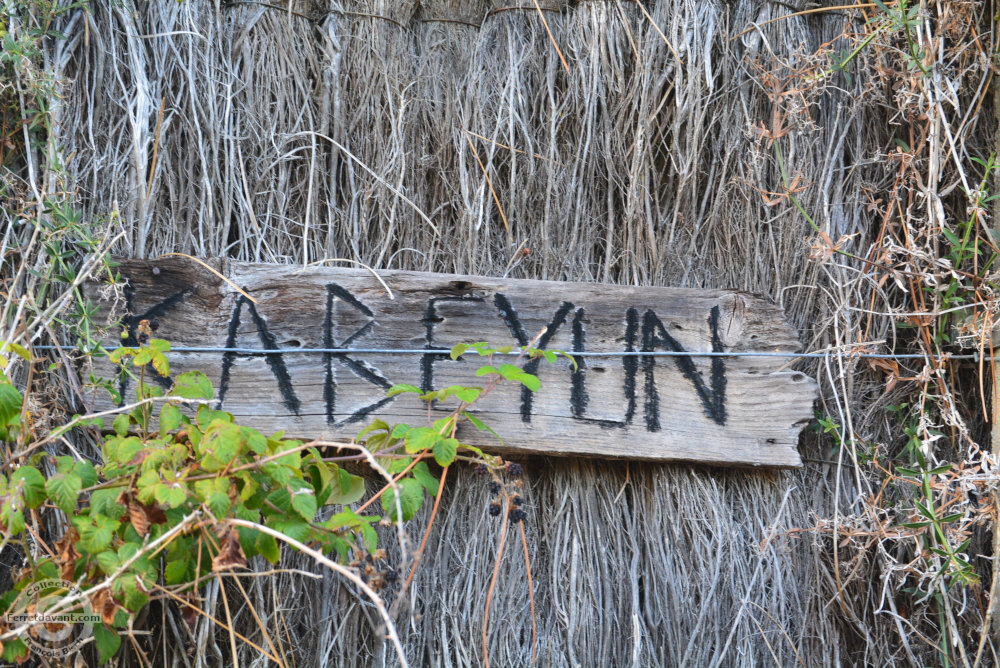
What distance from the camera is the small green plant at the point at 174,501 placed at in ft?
3.99

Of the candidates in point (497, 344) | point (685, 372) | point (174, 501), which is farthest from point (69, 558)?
point (685, 372)

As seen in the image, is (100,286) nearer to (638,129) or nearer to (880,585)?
(638,129)

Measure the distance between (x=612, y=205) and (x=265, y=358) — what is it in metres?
0.88

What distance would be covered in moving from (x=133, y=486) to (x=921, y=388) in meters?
1.65

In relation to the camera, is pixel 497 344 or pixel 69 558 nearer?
pixel 69 558

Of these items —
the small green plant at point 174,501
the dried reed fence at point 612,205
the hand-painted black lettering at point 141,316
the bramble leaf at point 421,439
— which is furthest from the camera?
the dried reed fence at point 612,205

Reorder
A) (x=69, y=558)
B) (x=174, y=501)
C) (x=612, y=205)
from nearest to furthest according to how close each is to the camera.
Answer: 1. (x=174, y=501)
2. (x=69, y=558)
3. (x=612, y=205)

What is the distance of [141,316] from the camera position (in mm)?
1648

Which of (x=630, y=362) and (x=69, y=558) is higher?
(x=630, y=362)

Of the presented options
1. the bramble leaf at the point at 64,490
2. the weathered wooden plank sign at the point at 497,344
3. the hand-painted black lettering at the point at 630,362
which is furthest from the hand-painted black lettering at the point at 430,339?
the bramble leaf at the point at 64,490

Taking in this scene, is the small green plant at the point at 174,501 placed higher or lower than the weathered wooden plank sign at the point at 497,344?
lower
